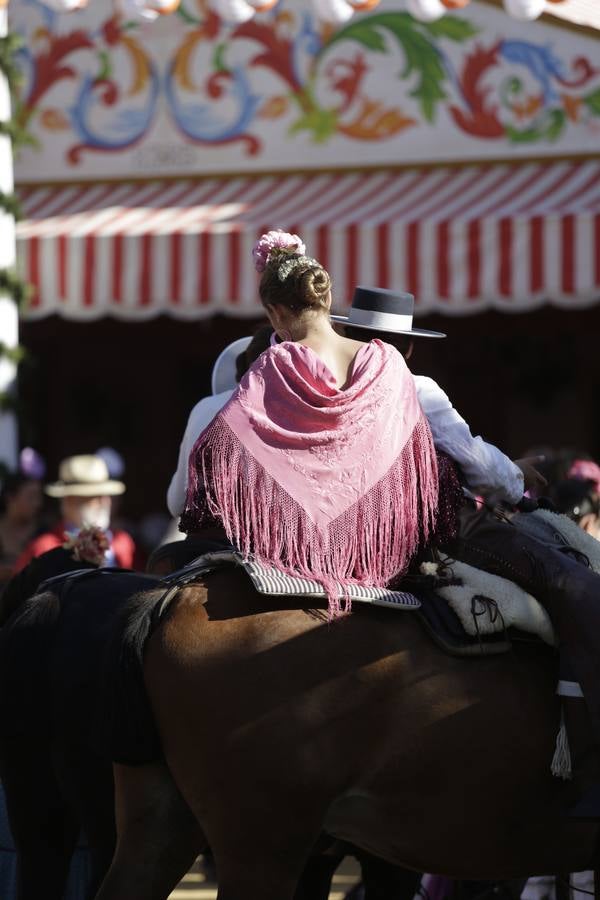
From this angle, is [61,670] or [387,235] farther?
[387,235]

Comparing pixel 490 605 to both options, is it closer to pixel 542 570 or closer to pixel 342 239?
pixel 542 570

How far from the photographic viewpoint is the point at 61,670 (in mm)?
3805

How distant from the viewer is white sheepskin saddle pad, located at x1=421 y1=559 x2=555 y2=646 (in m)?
3.32

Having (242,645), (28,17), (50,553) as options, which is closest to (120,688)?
(242,645)

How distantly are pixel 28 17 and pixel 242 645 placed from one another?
696 cm

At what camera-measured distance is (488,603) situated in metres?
3.38

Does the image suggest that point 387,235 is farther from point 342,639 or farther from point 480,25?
point 342,639

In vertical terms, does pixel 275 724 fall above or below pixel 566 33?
below

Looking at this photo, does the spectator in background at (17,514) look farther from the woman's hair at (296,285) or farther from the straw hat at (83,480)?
the woman's hair at (296,285)

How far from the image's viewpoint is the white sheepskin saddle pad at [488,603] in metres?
3.32

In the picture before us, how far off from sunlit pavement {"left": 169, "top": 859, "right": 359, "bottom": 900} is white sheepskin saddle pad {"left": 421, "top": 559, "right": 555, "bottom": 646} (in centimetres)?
299

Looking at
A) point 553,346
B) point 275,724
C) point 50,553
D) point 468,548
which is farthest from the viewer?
point 553,346

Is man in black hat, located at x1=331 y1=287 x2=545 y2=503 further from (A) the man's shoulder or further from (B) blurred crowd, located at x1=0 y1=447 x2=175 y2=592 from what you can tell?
(B) blurred crowd, located at x1=0 y1=447 x2=175 y2=592

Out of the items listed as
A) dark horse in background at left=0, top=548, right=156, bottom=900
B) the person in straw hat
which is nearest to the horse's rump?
dark horse in background at left=0, top=548, right=156, bottom=900
